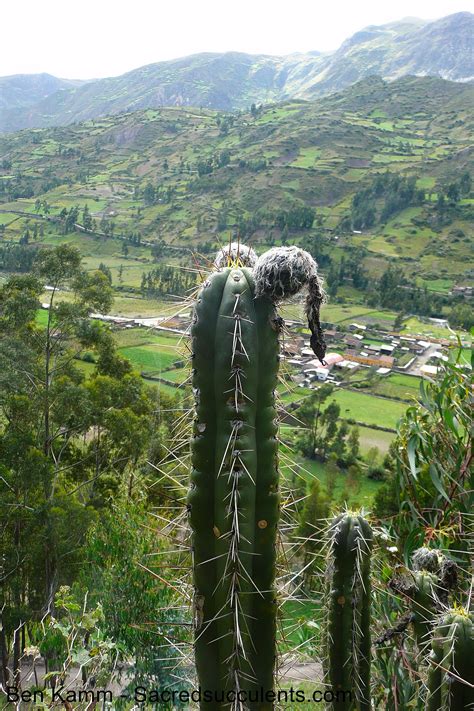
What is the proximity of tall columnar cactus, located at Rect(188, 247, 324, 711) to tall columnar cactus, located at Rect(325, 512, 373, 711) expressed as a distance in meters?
0.67

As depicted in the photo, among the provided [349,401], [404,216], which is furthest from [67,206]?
[349,401]

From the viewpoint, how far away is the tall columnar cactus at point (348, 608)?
365 cm

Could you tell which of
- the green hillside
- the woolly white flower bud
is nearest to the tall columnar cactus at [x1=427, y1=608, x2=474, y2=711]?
the woolly white flower bud

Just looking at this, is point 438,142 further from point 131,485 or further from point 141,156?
point 131,485

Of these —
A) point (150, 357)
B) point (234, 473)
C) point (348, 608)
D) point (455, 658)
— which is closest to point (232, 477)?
point (234, 473)

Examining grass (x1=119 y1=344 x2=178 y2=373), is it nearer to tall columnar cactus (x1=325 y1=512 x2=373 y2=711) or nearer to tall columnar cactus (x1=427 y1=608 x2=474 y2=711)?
tall columnar cactus (x1=325 y1=512 x2=373 y2=711)

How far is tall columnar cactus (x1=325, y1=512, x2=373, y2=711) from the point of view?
3648 millimetres

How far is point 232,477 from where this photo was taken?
2922 millimetres

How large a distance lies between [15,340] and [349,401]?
35.5 metres

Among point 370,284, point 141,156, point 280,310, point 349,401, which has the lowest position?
point 349,401

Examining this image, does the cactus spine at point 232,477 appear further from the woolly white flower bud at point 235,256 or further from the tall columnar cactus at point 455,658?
the tall columnar cactus at point 455,658

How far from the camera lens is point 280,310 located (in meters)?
3.15

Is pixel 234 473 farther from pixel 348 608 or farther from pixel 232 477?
pixel 348 608

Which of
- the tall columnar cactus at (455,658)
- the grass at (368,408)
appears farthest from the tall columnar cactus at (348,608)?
the grass at (368,408)
